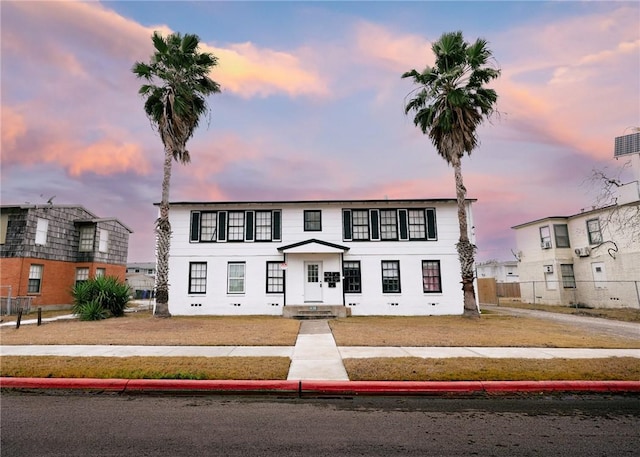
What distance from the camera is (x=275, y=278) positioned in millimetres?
19828

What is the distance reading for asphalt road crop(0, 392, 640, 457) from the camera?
4.07 metres

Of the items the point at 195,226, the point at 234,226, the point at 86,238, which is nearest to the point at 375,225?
the point at 234,226

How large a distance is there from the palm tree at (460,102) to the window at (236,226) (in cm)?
1159

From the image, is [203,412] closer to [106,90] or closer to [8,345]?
[8,345]

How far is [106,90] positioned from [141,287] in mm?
33194

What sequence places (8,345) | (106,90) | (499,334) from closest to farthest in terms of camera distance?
(8,345)
(499,334)
(106,90)

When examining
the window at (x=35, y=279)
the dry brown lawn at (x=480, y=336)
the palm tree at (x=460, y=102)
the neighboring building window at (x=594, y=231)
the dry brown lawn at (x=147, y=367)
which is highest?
the palm tree at (x=460, y=102)

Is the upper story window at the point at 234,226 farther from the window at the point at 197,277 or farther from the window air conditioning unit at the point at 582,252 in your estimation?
the window air conditioning unit at the point at 582,252

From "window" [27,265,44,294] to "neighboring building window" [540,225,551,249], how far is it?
3493cm

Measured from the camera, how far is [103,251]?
86.5 feet

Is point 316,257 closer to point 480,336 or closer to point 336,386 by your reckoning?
point 480,336

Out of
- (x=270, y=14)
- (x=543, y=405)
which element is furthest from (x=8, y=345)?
(x=270, y=14)

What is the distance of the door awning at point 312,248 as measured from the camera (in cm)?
1911

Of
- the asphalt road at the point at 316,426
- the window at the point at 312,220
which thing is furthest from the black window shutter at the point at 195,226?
the asphalt road at the point at 316,426
